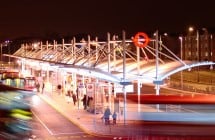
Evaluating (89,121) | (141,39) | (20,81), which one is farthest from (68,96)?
(141,39)

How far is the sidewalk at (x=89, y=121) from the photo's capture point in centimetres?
2055

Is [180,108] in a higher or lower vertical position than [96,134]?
higher

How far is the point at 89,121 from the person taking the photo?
2811cm

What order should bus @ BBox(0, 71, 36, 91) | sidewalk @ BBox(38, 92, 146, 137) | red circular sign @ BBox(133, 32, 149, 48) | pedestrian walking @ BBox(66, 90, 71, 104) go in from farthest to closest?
pedestrian walking @ BBox(66, 90, 71, 104), red circular sign @ BBox(133, 32, 149, 48), bus @ BBox(0, 71, 36, 91), sidewalk @ BBox(38, 92, 146, 137)

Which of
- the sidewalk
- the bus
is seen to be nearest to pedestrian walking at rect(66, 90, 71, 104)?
the sidewalk

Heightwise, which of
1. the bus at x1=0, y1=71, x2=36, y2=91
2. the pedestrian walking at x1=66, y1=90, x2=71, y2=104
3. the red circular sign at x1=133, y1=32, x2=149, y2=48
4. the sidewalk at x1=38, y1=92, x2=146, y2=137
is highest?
the red circular sign at x1=133, y1=32, x2=149, y2=48

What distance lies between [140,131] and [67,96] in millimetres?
30092

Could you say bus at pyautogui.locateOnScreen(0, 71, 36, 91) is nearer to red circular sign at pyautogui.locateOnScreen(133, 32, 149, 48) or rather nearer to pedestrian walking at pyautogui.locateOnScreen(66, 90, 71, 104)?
pedestrian walking at pyautogui.locateOnScreen(66, 90, 71, 104)

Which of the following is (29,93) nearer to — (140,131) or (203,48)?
(140,131)

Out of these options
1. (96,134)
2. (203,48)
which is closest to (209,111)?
(96,134)

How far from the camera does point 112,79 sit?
28.9 m

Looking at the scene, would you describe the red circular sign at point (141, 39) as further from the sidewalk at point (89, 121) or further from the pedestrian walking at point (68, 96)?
the pedestrian walking at point (68, 96)

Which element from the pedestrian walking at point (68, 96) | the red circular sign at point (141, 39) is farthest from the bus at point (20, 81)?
the red circular sign at point (141, 39)

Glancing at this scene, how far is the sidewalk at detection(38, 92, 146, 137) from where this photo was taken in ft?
67.4
